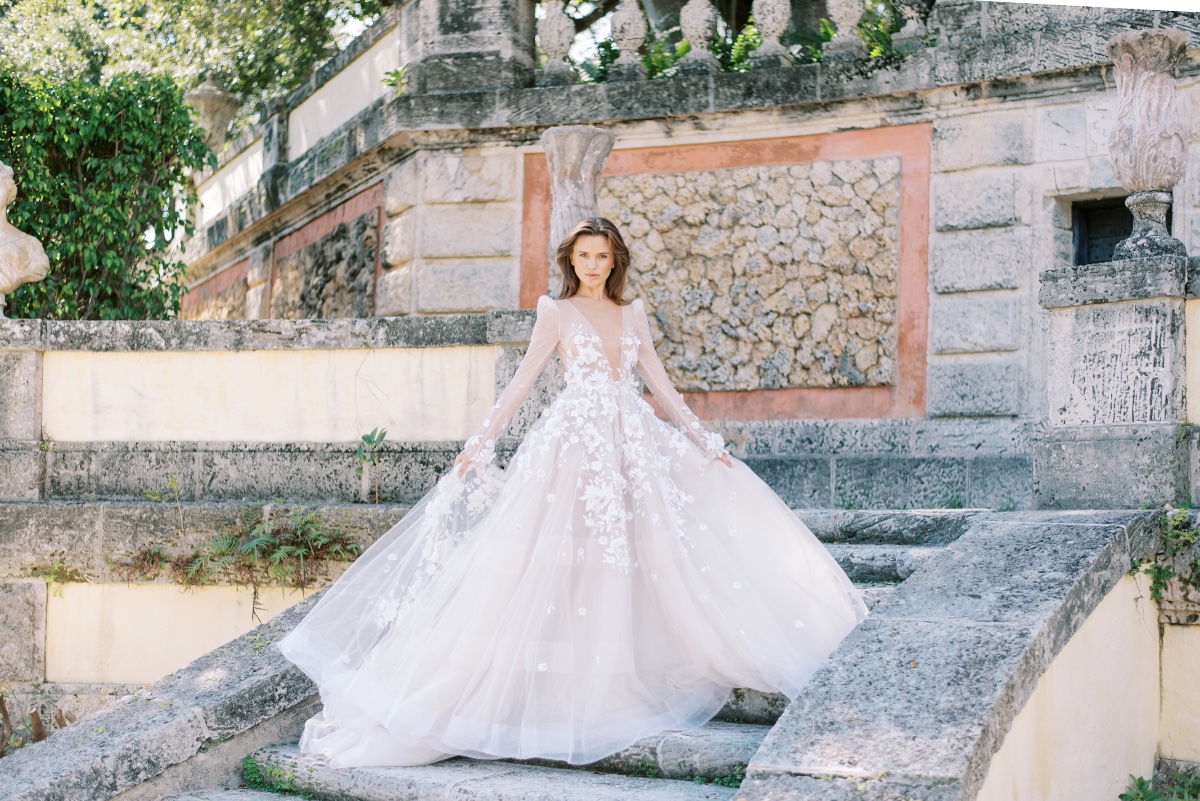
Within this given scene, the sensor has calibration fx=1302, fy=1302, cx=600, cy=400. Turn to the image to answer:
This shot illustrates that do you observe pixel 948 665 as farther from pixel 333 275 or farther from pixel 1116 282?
pixel 333 275

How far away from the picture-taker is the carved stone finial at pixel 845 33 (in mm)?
8930

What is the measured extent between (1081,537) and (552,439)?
1.77m

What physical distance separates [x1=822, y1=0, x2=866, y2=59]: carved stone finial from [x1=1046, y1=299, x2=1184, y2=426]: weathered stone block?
4.39 meters

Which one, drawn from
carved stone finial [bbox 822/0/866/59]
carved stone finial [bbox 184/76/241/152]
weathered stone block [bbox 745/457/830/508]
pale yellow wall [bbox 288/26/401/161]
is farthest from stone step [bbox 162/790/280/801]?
carved stone finial [bbox 184/76/241/152]

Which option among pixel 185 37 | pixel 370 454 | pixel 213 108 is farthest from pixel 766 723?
pixel 185 37

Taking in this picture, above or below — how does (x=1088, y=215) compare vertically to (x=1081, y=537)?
above

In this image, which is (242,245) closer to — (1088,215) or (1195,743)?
(1088,215)

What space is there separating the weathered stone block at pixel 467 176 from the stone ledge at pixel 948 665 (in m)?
5.86

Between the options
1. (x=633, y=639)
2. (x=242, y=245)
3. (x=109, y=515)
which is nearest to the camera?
(x=633, y=639)

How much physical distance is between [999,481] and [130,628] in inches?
197

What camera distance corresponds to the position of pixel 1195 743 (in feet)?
15.0

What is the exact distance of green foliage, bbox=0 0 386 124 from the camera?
1401cm

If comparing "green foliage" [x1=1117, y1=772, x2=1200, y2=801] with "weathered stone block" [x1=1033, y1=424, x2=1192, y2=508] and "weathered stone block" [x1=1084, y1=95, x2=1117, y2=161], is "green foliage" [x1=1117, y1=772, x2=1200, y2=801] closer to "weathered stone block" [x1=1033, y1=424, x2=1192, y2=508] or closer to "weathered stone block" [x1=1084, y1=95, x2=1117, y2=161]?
"weathered stone block" [x1=1033, y1=424, x2=1192, y2=508]

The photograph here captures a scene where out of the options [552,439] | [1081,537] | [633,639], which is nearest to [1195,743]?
[1081,537]
